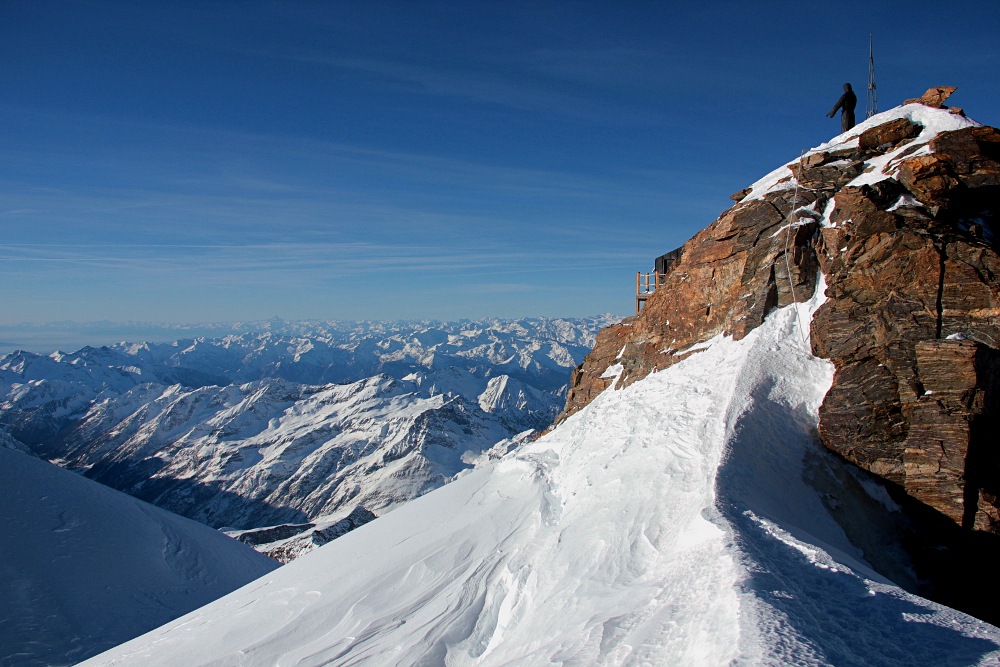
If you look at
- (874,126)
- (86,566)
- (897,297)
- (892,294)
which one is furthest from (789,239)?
(86,566)

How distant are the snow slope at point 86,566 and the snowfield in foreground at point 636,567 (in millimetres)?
9505

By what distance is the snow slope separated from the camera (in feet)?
71.4

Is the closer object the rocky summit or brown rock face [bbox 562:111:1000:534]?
the rocky summit

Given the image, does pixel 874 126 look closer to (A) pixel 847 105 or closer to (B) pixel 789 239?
(A) pixel 847 105

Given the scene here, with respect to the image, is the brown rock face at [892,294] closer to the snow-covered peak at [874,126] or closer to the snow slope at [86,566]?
the snow-covered peak at [874,126]

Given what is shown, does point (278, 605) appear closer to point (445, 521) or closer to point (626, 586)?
point (445, 521)

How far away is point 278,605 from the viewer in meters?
13.1

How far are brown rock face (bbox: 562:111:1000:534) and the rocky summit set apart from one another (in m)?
0.04

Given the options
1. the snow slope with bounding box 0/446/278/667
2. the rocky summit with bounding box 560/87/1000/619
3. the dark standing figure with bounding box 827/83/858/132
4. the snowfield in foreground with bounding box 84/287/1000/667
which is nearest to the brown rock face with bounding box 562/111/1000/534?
the rocky summit with bounding box 560/87/1000/619

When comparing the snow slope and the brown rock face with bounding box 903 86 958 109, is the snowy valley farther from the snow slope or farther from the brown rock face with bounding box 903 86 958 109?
the snow slope

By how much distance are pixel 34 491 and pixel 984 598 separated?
1855 inches

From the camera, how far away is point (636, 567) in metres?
9.71

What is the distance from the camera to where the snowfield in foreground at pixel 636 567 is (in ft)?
21.5

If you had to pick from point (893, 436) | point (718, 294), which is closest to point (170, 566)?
point (718, 294)
